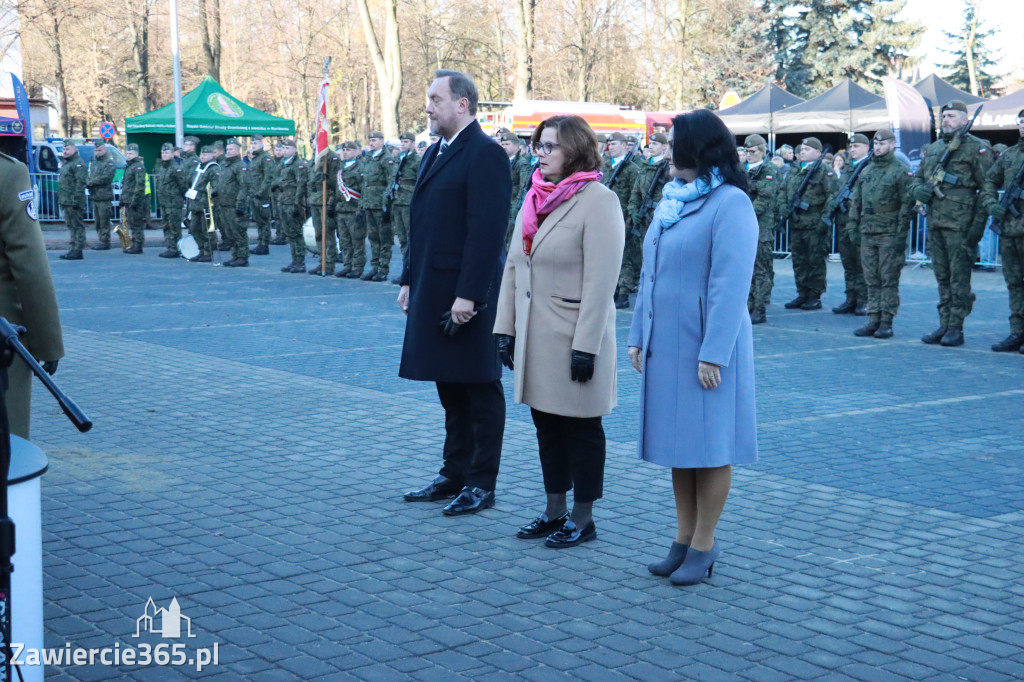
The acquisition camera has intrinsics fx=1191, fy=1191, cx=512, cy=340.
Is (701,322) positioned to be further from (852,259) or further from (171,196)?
(171,196)

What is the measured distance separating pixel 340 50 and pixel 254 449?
46.6m

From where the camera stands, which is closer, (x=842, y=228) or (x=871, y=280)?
(x=871, y=280)

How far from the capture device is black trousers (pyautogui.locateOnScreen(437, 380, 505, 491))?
5.72 metres

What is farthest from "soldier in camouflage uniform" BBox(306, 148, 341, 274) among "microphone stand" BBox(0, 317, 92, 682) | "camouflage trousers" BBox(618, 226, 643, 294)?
"microphone stand" BBox(0, 317, 92, 682)

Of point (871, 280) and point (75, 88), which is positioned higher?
point (75, 88)

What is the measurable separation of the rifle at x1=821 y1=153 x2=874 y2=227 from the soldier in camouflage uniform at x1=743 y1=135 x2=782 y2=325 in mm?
644

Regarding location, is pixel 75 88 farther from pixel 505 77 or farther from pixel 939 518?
pixel 939 518

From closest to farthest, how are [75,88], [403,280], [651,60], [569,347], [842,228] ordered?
1. [569,347]
2. [403,280]
3. [842,228]
4. [651,60]
5. [75,88]

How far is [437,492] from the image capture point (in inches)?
235

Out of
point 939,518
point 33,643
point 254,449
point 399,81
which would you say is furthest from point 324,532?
point 399,81

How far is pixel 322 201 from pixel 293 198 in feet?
3.85

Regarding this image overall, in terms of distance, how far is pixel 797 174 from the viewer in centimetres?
1487

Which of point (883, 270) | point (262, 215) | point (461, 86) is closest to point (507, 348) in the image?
point (461, 86)

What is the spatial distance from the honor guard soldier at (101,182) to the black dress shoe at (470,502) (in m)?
17.8
